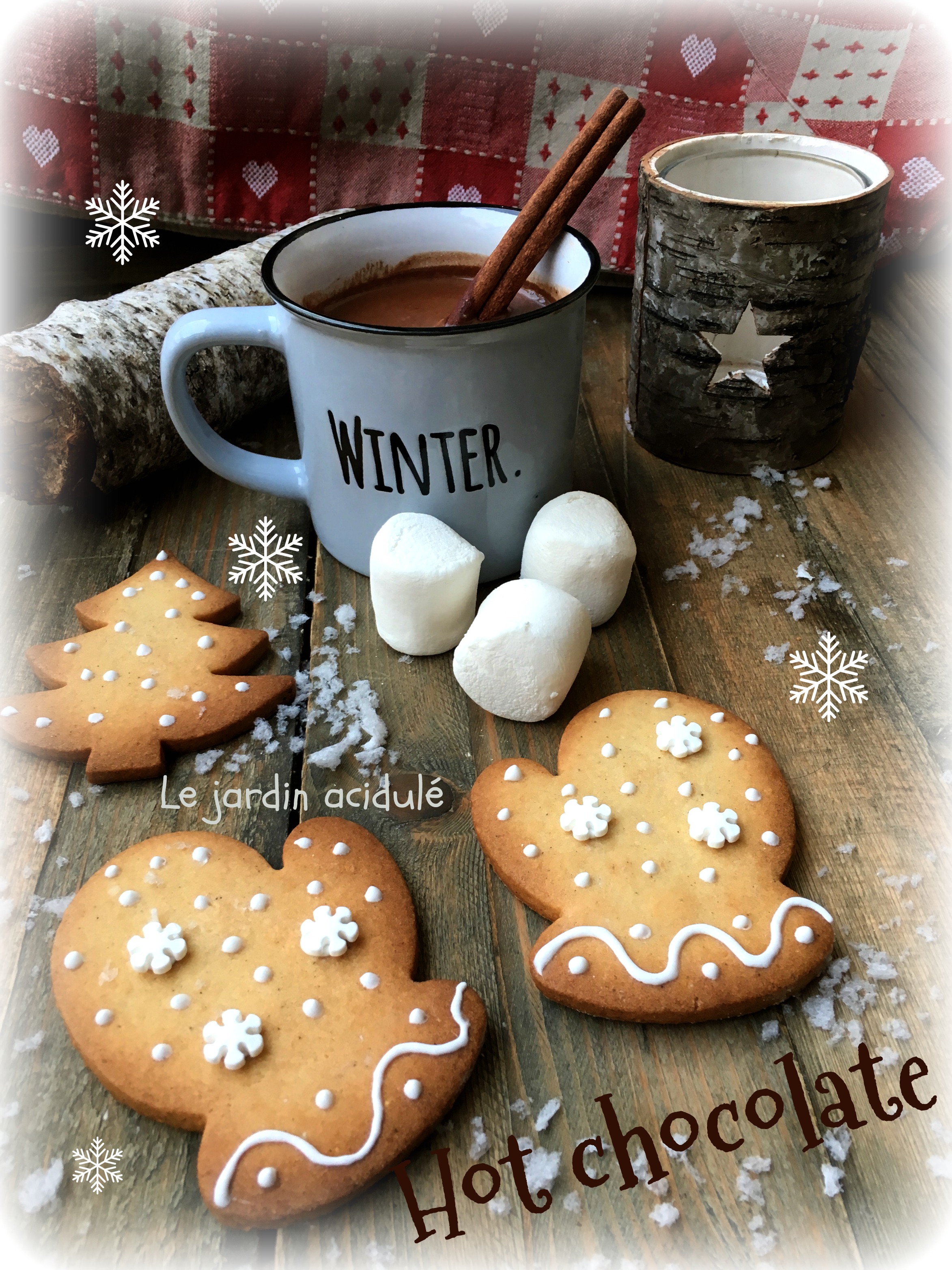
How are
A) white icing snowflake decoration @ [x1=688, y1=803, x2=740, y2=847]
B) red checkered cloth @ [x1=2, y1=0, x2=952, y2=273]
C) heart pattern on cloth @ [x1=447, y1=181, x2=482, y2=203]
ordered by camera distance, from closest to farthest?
white icing snowflake decoration @ [x1=688, y1=803, x2=740, y2=847] < red checkered cloth @ [x1=2, y1=0, x2=952, y2=273] < heart pattern on cloth @ [x1=447, y1=181, x2=482, y2=203]

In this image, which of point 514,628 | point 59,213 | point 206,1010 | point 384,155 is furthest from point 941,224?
point 206,1010

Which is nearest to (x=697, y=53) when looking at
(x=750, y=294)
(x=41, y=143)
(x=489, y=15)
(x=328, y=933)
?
(x=489, y=15)

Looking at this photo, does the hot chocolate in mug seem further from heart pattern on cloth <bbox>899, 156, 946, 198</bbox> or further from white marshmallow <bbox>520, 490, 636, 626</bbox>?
heart pattern on cloth <bbox>899, 156, 946, 198</bbox>
